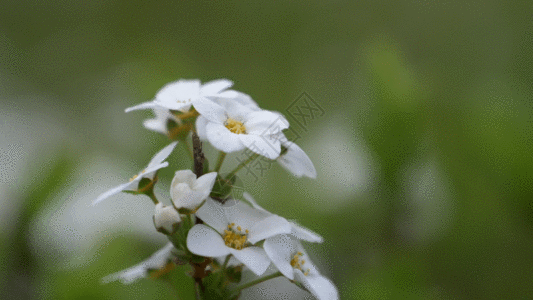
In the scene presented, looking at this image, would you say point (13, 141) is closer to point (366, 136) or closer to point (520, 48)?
point (366, 136)

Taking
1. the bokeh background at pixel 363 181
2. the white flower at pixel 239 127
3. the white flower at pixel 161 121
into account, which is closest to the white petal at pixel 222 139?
the white flower at pixel 239 127

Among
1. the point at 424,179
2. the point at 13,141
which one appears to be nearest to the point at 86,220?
the point at 13,141

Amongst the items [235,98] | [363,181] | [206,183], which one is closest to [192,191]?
[206,183]

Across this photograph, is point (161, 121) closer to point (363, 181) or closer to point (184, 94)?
point (184, 94)

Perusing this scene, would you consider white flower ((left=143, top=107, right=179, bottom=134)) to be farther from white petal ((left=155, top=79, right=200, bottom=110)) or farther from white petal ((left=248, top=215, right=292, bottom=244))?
white petal ((left=248, top=215, right=292, bottom=244))

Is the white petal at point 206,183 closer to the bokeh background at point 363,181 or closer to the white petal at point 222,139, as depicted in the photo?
the white petal at point 222,139
